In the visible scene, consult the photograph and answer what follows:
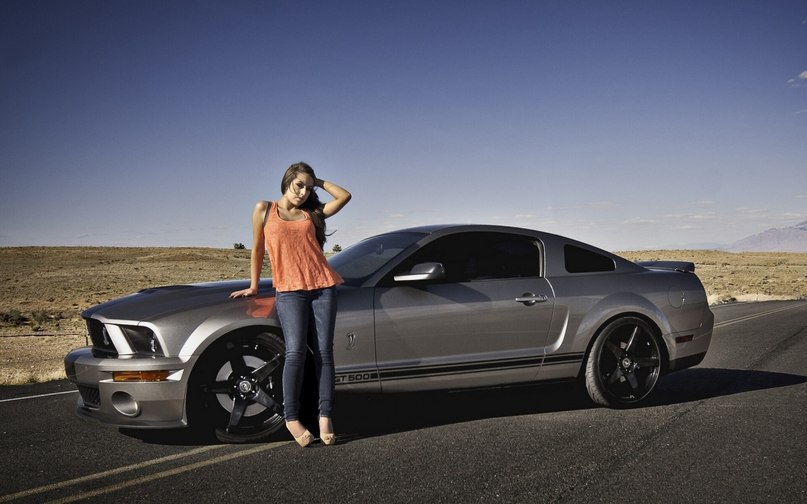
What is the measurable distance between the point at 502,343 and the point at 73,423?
138 inches

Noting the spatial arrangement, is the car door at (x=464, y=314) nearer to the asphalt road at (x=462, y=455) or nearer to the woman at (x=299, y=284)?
the asphalt road at (x=462, y=455)

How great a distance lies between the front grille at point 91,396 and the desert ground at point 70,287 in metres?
4.31

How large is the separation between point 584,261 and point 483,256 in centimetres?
97

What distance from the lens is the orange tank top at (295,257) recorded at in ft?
15.4

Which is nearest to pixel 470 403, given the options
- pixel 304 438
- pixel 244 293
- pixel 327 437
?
pixel 327 437

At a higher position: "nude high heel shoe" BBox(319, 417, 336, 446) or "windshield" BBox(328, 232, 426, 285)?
"windshield" BBox(328, 232, 426, 285)

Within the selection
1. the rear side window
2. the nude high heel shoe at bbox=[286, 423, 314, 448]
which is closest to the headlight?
the nude high heel shoe at bbox=[286, 423, 314, 448]

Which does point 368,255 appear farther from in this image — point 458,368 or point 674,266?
point 674,266

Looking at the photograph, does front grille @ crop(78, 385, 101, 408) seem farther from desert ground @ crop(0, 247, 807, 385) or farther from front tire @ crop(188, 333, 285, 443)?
desert ground @ crop(0, 247, 807, 385)

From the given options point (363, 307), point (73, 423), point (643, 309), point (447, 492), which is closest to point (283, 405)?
point (363, 307)

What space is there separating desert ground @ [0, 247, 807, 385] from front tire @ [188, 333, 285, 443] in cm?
501

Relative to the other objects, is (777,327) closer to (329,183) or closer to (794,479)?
(794,479)

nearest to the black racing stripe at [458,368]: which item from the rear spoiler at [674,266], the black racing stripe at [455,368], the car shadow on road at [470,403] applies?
the black racing stripe at [455,368]

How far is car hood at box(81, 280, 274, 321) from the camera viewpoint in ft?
15.5
